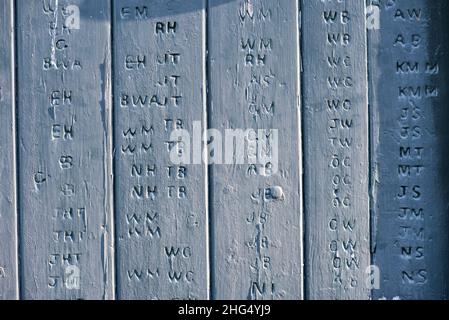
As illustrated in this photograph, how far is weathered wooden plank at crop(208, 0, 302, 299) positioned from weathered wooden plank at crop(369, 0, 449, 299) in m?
0.13

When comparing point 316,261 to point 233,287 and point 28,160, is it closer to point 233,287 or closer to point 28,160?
point 233,287

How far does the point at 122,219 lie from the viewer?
1.22 metres

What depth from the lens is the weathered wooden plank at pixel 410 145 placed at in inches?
47.1

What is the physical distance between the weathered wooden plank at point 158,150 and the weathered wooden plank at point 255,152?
0.09 ft

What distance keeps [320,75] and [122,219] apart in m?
0.40

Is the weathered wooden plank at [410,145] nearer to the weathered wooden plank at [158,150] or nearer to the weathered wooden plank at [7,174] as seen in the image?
the weathered wooden plank at [158,150]

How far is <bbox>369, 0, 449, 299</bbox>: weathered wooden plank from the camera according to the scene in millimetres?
1195

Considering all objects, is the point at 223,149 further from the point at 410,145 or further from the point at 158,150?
the point at 410,145

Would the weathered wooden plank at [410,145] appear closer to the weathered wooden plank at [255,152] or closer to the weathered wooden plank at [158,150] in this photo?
the weathered wooden plank at [255,152]

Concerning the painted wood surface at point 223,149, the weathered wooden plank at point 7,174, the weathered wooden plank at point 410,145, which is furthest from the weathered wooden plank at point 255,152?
the weathered wooden plank at point 7,174

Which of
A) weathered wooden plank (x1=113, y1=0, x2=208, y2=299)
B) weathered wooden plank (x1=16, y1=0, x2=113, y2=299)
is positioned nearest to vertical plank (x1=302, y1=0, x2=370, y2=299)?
weathered wooden plank (x1=113, y1=0, x2=208, y2=299)

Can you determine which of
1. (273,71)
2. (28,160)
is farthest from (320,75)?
(28,160)

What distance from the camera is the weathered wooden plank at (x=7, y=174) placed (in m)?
1.22

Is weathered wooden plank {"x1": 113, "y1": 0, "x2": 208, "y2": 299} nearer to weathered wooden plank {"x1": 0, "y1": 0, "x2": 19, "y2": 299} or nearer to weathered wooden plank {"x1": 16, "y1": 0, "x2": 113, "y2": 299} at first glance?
weathered wooden plank {"x1": 16, "y1": 0, "x2": 113, "y2": 299}
